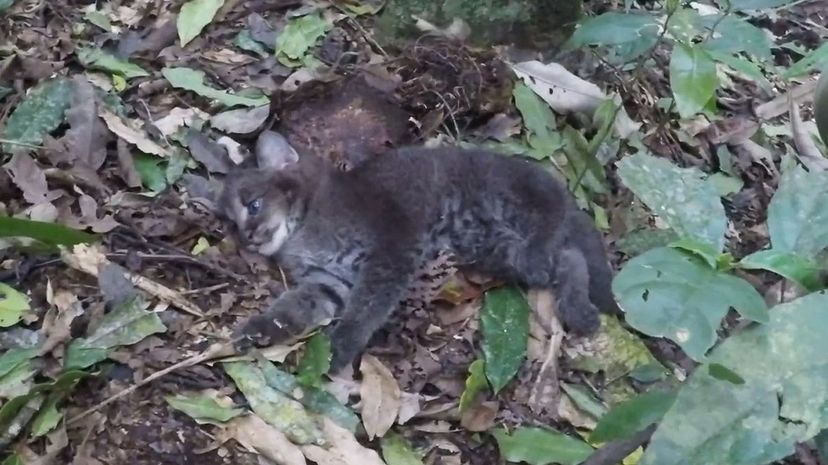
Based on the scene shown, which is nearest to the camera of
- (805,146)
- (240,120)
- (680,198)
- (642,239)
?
(680,198)

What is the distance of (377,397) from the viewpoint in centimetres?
344

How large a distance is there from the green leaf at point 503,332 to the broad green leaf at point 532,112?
3.41 ft

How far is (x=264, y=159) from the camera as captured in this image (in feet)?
13.8

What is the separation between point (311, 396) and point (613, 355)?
128cm

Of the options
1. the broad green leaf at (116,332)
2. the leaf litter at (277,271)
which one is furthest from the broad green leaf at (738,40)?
the broad green leaf at (116,332)

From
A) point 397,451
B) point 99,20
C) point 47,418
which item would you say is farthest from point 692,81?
point 99,20

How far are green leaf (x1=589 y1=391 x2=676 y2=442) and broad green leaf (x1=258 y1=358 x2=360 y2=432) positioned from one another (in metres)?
1.13

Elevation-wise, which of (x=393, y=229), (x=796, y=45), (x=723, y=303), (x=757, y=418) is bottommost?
(x=796, y=45)

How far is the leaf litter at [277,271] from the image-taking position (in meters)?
2.51

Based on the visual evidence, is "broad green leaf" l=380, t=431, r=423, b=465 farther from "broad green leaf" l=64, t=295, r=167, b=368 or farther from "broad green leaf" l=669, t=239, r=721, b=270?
"broad green leaf" l=669, t=239, r=721, b=270

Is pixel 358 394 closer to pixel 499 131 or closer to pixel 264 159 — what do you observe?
pixel 264 159

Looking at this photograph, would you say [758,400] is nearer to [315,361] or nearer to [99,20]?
[315,361]

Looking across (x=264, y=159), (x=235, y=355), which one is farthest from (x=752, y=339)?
(x=264, y=159)

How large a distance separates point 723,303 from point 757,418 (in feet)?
0.87
